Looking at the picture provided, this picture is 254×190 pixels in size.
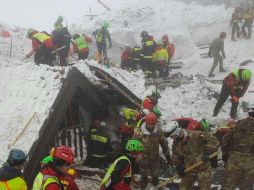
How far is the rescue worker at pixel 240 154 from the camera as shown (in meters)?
7.76

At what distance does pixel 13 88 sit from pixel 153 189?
4.33m

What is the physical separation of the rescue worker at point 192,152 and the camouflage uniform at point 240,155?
1.24 ft

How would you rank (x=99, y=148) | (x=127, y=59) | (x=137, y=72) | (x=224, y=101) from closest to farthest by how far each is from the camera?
(x=99, y=148) < (x=224, y=101) < (x=137, y=72) < (x=127, y=59)

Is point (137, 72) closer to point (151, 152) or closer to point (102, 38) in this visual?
point (102, 38)

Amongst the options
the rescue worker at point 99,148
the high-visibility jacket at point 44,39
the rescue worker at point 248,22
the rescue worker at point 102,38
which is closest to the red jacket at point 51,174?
the rescue worker at point 99,148

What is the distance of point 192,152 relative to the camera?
7.93m

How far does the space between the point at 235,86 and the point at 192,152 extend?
481 centimetres

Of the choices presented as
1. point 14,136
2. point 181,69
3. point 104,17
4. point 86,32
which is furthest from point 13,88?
point 104,17

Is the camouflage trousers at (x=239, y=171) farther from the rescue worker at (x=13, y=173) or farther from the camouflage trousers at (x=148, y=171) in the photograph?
the rescue worker at (x=13, y=173)

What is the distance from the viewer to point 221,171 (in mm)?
10047

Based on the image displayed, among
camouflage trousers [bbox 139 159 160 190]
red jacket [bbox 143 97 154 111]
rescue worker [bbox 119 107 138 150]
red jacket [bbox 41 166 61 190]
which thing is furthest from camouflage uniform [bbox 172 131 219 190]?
red jacket [bbox 41 166 61 190]

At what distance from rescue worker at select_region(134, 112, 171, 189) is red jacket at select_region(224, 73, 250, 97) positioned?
4.15m

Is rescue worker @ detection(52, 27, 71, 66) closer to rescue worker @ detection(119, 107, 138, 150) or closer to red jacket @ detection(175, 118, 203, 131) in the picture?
rescue worker @ detection(119, 107, 138, 150)

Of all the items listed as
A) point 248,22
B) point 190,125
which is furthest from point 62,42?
point 248,22
